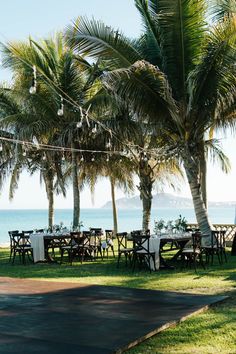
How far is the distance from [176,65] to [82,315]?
832 centimetres

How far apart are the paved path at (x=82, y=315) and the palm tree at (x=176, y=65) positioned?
5.67 metres

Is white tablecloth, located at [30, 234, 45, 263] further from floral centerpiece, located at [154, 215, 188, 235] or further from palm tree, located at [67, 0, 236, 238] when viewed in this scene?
palm tree, located at [67, 0, 236, 238]

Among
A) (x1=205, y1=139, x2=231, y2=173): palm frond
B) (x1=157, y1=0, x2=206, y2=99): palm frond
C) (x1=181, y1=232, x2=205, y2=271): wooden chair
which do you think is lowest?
(x1=181, y1=232, x2=205, y2=271): wooden chair

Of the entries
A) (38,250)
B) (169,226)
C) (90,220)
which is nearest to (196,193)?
(169,226)

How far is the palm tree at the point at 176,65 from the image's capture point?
1162cm

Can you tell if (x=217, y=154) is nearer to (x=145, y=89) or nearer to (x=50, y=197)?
(x=145, y=89)

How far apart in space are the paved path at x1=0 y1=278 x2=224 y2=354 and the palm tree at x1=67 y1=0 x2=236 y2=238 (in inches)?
223

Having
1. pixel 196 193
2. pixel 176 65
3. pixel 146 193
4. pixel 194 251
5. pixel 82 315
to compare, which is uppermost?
pixel 176 65

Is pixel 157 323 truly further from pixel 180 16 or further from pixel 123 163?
pixel 123 163

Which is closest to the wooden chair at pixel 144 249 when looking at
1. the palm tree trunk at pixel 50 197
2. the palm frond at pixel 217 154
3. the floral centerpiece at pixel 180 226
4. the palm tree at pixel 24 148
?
the floral centerpiece at pixel 180 226

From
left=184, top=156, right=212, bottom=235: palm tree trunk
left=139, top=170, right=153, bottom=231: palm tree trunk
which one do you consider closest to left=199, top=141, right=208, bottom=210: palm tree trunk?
left=139, top=170, right=153, bottom=231: palm tree trunk

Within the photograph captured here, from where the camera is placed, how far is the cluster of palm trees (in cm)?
1183

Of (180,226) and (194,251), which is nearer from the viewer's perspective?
(194,251)

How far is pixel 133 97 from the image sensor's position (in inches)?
492
